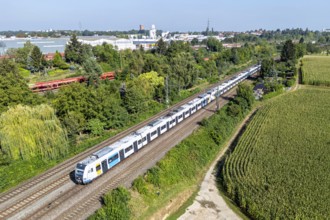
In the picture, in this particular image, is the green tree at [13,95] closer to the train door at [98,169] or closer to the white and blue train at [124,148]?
the white and blue train at [124,148]

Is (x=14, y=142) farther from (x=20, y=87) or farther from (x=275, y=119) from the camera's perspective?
(x=275, y=119)

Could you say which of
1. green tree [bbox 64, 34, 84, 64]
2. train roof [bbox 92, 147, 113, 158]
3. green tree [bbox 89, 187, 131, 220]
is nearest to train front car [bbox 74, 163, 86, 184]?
train roof [bbox 92, 147, 113, 158]

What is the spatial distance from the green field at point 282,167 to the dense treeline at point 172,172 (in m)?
3.69

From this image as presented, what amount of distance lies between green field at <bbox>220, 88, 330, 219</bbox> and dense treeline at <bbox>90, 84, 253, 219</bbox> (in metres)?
3.69

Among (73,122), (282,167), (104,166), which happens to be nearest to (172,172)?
(104,166)

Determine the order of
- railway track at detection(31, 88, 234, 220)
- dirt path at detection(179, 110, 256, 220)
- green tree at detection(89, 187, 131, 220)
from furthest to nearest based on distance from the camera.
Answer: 1. dirt path at detection(179, 110, 256, 220)
2. railway track at detection(31, 88, 234, 220)
3. green tree at detection(89, 187, 131, 220)

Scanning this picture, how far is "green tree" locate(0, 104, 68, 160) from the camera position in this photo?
105ft

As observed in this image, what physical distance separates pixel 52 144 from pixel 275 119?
42.4 meters

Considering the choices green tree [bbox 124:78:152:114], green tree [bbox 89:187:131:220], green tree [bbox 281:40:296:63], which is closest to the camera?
green tree [bbox 89:187:131:220]

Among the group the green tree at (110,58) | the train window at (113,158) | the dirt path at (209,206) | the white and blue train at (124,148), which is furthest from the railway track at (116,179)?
the green tree at (110,58)

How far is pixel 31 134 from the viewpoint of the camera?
33375 mm

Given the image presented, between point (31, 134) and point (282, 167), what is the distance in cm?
3381

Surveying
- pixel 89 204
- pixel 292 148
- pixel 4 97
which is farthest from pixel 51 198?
pixel 292 148

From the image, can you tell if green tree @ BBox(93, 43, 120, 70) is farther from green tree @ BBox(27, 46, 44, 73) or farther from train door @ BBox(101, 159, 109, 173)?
train door @ BBox(101, 159, 109, 173)
